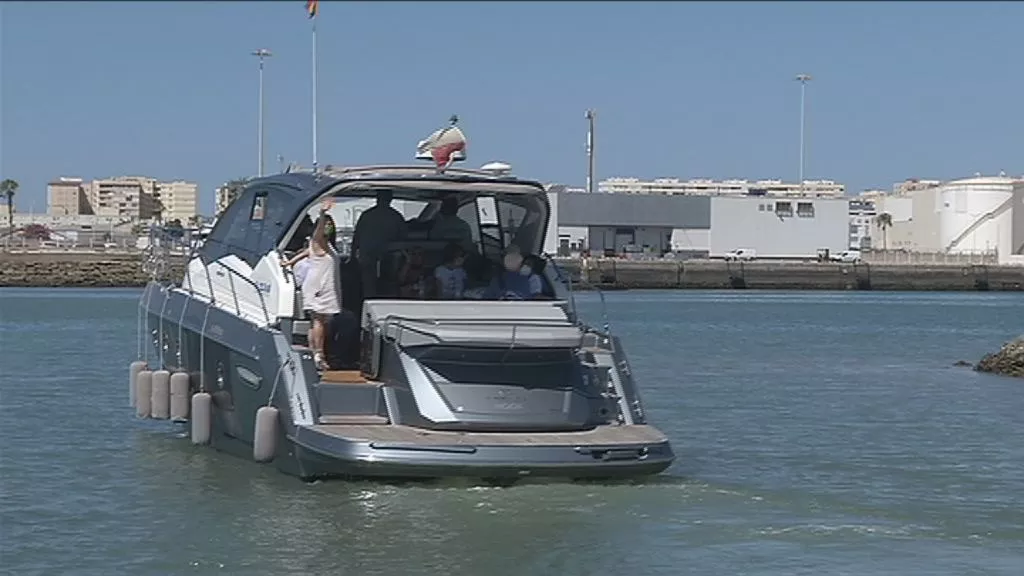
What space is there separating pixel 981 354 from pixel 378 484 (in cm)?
2780

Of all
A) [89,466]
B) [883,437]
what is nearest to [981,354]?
[883,437]

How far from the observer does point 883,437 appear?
20.7m

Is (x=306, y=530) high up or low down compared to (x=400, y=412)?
down

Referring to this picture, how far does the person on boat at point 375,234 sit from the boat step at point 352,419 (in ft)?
7.40

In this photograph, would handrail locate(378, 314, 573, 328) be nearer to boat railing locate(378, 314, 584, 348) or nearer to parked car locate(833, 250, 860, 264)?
boat railing locate(378, 314, 584, 348)

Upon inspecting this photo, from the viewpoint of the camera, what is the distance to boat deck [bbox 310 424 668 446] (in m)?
13.7

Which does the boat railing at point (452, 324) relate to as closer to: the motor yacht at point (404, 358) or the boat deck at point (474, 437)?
the motor yacht at point (404, 358)

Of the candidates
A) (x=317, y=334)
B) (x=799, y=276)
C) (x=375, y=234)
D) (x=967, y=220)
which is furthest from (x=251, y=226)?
(x=967, y=220)

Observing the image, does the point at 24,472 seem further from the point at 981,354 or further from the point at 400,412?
the point at 981,354

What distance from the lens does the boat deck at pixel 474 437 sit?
1371cm

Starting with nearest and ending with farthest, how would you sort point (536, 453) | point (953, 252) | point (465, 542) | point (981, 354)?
point (465, 542) < point (536, 453) < point (981, 354) < point (953, 252)

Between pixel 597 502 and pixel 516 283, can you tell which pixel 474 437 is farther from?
pixel 516 283

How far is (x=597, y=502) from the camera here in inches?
547

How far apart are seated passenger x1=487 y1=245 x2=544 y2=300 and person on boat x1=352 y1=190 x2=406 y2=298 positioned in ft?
3.97
